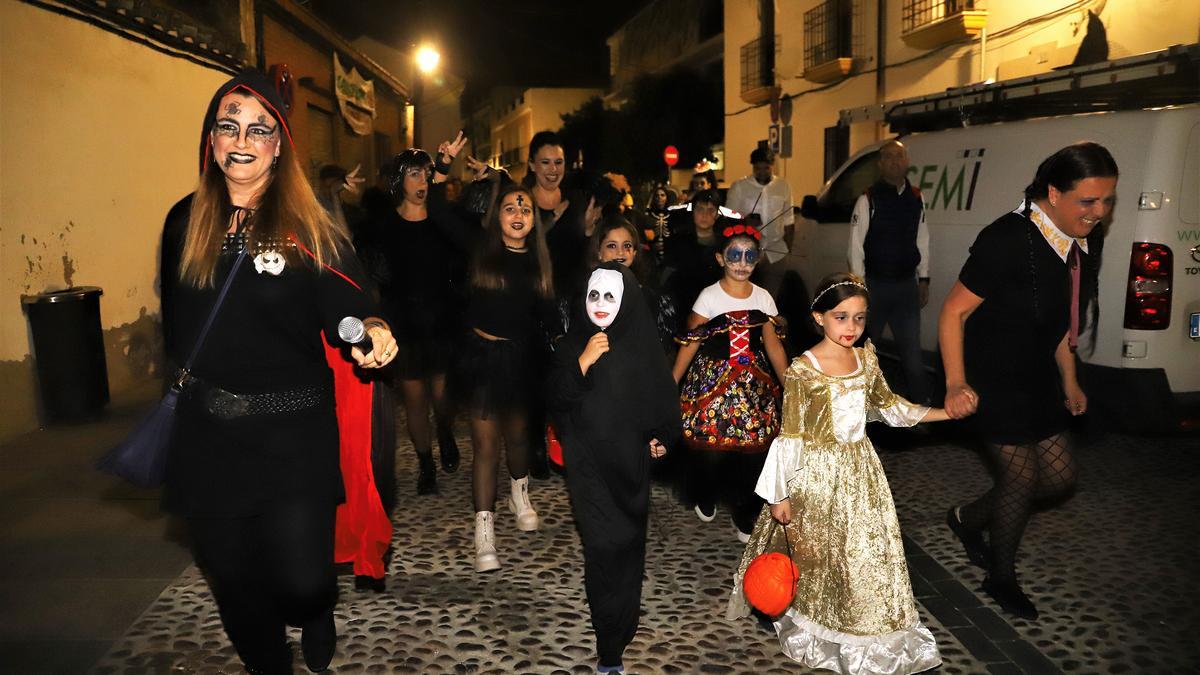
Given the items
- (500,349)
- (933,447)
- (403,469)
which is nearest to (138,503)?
(403,469)

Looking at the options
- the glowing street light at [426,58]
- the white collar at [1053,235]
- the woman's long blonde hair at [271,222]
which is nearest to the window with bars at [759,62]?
the glowing street light at [426,58]

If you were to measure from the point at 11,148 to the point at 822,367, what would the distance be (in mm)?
6735

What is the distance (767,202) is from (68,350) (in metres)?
6.69

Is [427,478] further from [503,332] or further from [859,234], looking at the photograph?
[859,234]

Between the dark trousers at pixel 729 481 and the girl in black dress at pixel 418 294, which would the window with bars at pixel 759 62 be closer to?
the girl in black dress at pixel 418 294

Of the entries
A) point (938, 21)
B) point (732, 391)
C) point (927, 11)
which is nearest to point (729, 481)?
→ point (732, 391)

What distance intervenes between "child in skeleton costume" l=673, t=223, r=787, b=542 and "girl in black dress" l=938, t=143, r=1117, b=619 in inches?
43.6

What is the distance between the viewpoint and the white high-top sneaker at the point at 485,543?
485 cm

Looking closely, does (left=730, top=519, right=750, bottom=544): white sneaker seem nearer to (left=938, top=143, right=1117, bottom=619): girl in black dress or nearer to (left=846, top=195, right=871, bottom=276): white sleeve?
(left=938, top=143, right=1117, bottom=619): girl in black dress

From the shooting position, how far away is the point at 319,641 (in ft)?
11.6

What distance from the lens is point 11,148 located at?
7.45 m

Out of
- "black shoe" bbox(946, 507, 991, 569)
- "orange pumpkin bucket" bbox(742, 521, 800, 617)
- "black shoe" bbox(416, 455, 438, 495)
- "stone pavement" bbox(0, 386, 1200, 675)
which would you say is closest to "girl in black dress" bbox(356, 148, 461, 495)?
"black shoe" bbox(416, 455, 438, 495)

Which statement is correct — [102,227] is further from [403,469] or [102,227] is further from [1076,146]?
[1076,146]

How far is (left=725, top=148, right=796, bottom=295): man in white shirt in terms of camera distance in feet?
32.7
